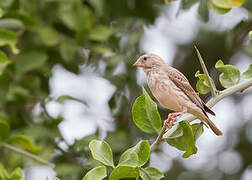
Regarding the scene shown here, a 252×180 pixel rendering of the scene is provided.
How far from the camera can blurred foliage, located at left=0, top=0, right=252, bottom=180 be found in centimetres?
445

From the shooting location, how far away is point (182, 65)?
566 cm

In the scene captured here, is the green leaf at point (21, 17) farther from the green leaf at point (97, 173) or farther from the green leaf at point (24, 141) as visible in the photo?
the green leaf at point (97, 173)

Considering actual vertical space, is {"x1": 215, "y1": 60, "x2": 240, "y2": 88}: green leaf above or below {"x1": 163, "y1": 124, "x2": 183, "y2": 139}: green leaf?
above

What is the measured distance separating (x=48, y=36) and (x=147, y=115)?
2516 millimetres

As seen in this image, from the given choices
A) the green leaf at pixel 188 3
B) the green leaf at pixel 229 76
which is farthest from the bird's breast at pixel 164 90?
the green leaf at pixel 229 76

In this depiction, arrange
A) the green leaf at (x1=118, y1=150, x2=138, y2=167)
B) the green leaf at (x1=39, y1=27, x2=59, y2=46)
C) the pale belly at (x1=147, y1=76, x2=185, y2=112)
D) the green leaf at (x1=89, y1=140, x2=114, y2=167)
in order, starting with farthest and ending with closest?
the green leaf at (x1=39, y1=27, x2=59, y2=46) → the pale belly at (x1=147, y1=76, x2=185, y2=112) → the green leaf at (x1=89, y1=140, x2=114, y2=167) → the green leaf at (x1=118, y1=150, x2=138, y2=167)

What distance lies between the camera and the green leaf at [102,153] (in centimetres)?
228

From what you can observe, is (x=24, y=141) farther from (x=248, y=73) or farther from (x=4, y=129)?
(x=248, y=73)

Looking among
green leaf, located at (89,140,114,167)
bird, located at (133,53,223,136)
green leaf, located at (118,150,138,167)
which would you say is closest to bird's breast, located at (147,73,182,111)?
bird, located at (133,53,223,136)

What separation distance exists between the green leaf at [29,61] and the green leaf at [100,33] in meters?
0.48

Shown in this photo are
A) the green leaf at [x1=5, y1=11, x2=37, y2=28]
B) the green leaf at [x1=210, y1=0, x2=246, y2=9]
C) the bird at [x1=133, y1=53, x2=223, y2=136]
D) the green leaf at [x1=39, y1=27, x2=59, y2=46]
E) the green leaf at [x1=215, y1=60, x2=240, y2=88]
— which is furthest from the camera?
the green leaf at [x1=39, y1=27, x2=59, y2=46]

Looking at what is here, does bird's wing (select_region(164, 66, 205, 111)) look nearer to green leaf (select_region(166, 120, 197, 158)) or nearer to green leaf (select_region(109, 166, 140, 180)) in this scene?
green leaf (select_region(166, 120, 197, 158))

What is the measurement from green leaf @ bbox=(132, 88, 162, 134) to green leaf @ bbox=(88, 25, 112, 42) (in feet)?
7.88

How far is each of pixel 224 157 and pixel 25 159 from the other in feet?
8.20
